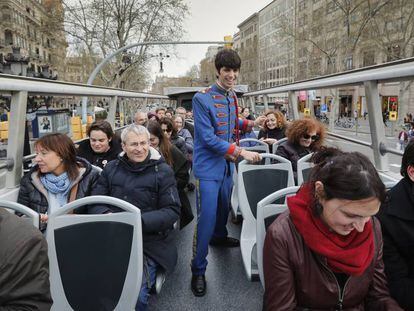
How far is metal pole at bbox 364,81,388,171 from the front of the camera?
288 centimetres

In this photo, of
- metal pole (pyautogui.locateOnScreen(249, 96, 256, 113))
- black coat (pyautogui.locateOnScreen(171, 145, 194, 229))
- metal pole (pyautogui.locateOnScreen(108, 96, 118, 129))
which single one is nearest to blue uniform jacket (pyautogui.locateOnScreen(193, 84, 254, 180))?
black coat (pyautogui.locateOnScreen(171, 145, 194, 229))

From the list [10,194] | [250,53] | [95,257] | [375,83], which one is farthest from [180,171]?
[250,53]

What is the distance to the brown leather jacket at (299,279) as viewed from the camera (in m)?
1.59

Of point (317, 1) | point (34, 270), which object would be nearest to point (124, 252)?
point (34, 270)

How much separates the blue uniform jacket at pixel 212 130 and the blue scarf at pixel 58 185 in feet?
3.43

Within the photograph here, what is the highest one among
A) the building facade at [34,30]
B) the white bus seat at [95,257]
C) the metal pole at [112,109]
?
the building facade at [34,30]

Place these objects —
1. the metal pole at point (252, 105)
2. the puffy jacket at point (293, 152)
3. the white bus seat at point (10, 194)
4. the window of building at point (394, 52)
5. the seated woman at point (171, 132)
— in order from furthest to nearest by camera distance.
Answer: the window of building at point (394, 52), the metal pole at point (252, 105), the seated woman at point (171, 132), the puffy jacket at point (293, 152), the white bus seat at point (10, 194)

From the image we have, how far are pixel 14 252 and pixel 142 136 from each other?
1610 mm

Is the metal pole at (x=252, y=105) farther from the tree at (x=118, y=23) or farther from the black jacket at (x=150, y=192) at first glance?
the tree at (x=118, y=23)

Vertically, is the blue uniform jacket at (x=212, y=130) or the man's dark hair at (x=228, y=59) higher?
the man's dark hair at (x=228, y=59)

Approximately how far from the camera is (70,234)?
199cm

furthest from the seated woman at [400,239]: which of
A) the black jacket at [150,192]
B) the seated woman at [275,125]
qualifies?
the seated woman at [275,125]

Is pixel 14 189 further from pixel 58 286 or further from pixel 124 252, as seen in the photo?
pixel 124 252

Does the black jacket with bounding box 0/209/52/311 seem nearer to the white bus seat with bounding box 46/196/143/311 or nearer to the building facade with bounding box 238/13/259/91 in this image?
the white bus seat with bounding box 46/196/143/311
